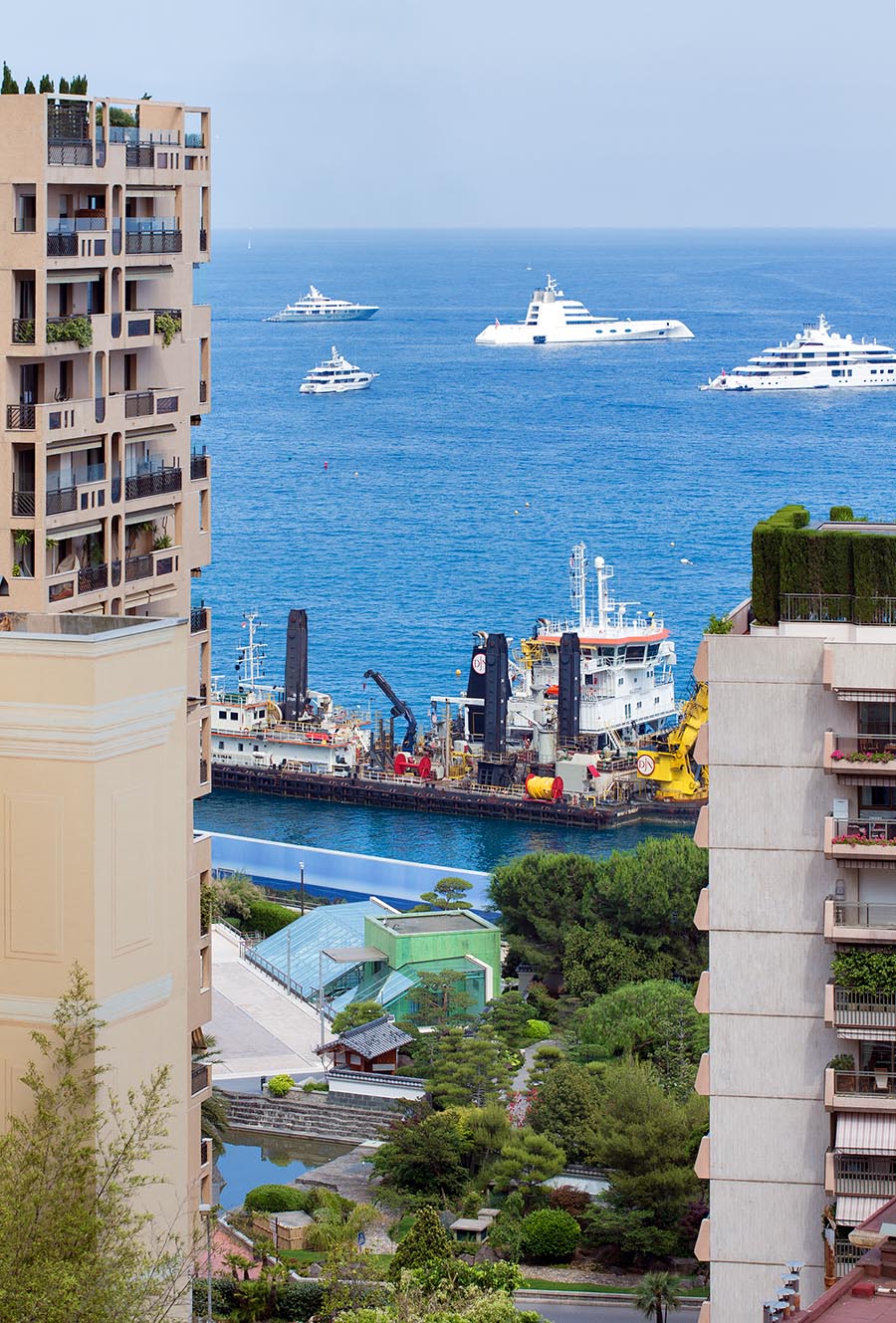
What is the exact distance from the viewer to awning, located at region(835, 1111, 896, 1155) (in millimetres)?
18188

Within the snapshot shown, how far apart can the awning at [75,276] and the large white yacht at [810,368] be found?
143 meters

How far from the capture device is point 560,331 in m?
198

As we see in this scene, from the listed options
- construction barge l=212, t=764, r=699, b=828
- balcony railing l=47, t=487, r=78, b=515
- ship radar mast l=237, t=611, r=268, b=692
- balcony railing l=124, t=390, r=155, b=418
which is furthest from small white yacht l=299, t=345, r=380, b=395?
balcony railing l=47, t=487, r=78, b=515

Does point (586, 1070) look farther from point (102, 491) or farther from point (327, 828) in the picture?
point (327, 828)

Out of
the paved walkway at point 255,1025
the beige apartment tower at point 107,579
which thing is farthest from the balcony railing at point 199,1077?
the paved walkway at point 255,1025

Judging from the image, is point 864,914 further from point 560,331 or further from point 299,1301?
point 560,331

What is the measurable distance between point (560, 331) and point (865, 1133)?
18200 cm

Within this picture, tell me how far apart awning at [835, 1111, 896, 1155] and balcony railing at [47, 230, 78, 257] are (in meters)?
9.06

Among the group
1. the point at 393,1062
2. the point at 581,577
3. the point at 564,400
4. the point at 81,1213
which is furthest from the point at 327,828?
the point at 564,400

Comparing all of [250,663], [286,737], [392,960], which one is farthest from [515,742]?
[392,960]

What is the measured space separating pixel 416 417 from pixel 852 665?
13152cm

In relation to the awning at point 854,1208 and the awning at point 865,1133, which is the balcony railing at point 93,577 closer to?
the awning at point 865,1133

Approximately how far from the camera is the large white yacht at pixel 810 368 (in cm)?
16062

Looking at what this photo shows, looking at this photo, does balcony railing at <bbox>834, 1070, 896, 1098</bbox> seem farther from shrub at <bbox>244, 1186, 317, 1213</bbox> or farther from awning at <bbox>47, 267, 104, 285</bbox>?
shrub at <bbox>244, 1186, 317, 1213</bbox>
